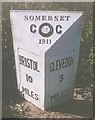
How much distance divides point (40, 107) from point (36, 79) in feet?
1.64

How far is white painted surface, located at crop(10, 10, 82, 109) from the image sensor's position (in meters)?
5.20

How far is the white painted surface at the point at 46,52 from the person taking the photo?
520cm

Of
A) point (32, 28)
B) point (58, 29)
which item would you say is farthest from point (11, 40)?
point (58, 29)

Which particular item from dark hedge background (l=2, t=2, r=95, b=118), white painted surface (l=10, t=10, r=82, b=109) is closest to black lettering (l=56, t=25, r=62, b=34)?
white painted surface (l=10, t=10, r=82, b=109)

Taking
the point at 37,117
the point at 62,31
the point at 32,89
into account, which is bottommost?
the point at 37,117

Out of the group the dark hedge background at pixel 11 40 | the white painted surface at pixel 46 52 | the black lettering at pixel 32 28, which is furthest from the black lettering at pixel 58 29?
the dark hedge background at pixel 11 40

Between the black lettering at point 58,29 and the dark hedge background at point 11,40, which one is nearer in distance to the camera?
the black lettering at point 58,29

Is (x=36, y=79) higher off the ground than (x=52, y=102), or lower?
higher

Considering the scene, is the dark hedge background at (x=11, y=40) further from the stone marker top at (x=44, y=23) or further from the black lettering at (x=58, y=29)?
the black lettering at (x=58, y=29)

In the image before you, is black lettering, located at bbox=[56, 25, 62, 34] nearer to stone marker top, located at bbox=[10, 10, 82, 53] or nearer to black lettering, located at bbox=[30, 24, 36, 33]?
stone marker top, located at bbox=[10, 10, 82, 53]

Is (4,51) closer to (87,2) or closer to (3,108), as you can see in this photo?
(3,108)

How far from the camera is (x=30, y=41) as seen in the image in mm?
5250

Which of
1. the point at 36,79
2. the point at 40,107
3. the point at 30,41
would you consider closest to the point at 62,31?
the point at 30,41

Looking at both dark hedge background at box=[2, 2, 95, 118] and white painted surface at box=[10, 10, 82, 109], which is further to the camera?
dark hedge background at box=[2, 2, 95, 118]
